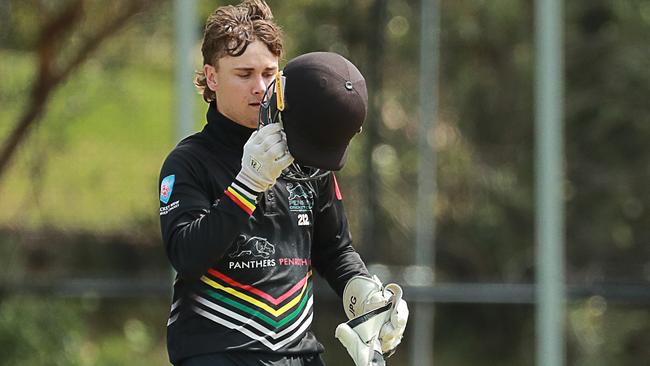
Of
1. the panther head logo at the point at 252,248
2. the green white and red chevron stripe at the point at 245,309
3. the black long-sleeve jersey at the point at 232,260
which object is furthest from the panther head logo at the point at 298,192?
the green white and red chevron stripe at the point at 245,309

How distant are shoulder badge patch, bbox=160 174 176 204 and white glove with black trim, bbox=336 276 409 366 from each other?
0.52 m

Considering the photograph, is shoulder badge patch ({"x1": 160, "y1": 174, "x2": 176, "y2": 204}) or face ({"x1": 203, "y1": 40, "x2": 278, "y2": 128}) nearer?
shoulder badge patch ({"x1": 160, "y1": 174, "x2": 176, "y2": 204})

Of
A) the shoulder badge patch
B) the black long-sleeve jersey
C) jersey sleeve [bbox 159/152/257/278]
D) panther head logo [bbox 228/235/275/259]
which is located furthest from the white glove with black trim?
the shoulder badge patch

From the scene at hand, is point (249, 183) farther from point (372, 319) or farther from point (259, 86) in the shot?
point (372, 319)

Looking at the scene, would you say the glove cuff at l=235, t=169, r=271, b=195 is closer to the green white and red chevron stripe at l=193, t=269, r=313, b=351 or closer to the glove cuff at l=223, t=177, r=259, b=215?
the glove cuff at l=223, t=177, r=259, b=215

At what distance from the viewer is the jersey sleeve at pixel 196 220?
9.59ft

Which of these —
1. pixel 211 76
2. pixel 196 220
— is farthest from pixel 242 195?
pixel 211 76

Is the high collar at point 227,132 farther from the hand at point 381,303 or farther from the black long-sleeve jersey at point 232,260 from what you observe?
the hand at point 381,303

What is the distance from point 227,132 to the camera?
10.6 ft

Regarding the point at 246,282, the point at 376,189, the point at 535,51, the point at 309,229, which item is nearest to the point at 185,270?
the point at 246,282

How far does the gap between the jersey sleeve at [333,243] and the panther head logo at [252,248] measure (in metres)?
0.23

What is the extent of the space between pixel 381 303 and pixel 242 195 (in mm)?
531

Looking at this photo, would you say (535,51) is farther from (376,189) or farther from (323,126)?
(323,126)

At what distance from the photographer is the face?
3.19 metres
